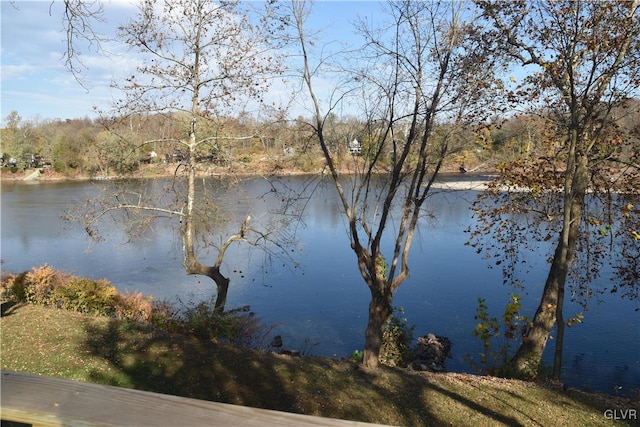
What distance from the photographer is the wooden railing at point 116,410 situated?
46.2 inches

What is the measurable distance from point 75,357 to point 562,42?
880 centimetres

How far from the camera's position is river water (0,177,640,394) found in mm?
11062

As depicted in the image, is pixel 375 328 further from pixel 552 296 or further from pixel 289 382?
pixel 552 296

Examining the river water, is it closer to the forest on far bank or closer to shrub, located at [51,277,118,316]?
the forest on far bank

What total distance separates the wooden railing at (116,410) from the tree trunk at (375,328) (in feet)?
22.4

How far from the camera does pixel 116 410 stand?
1.20 meters

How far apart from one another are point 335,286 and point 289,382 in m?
8.84

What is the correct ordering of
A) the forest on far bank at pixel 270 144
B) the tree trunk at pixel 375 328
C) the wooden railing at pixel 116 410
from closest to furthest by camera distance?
1. the wooden railing at pixel 116 410
2. the tree trunk at pixel 375 328
3. the forest on far bank at pixel 270 144

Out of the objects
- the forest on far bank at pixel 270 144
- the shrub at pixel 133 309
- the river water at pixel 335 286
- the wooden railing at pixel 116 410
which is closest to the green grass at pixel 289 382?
the shrub at pixel 133 309

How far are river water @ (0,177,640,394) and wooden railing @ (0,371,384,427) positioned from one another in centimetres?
826

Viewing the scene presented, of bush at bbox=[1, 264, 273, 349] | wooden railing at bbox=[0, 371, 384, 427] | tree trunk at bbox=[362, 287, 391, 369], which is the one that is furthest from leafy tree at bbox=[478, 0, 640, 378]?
wooden railing at bbox=[0, 371, 384, 427]

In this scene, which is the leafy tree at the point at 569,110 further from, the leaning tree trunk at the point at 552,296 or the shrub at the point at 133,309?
the shrub at the point at 133,309

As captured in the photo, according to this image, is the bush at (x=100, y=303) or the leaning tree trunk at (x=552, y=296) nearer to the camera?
the leaning tree trunk at (x=552, y=296)

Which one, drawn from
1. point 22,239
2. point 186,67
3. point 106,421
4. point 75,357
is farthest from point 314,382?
point 22,239
